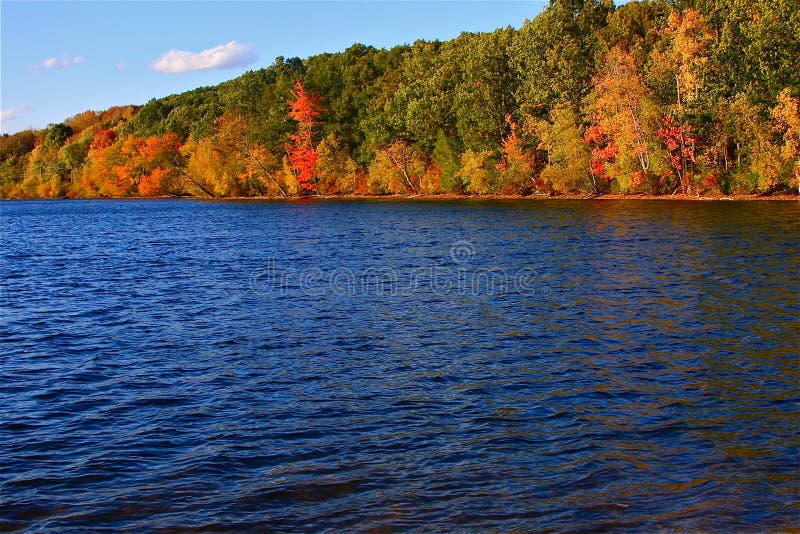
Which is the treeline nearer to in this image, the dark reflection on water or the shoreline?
the shoreline

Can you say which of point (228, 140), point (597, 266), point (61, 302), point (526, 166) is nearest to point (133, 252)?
point (61, 302)

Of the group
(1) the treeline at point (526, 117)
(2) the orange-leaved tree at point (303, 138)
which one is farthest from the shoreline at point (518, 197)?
(2) the orange-leaved tree at point (303, 138)

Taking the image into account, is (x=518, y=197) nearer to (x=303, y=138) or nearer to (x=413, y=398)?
(x=303, y=138)

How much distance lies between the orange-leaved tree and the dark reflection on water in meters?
80.7

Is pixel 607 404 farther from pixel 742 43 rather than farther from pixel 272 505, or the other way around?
pixel 742 43

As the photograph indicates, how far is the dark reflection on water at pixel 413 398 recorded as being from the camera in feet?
34.1

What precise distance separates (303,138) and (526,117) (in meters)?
41.7

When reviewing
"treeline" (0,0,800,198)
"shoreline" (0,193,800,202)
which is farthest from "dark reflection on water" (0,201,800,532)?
"treeline" (0,0,800,198)

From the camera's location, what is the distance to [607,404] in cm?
1422

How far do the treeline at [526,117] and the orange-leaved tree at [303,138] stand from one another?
278mm

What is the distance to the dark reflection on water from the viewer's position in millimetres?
10398

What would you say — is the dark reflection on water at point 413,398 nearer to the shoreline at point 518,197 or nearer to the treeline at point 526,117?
the shoreline at point 518,197

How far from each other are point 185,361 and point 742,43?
62985 millimetres

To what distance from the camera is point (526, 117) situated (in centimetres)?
8400
